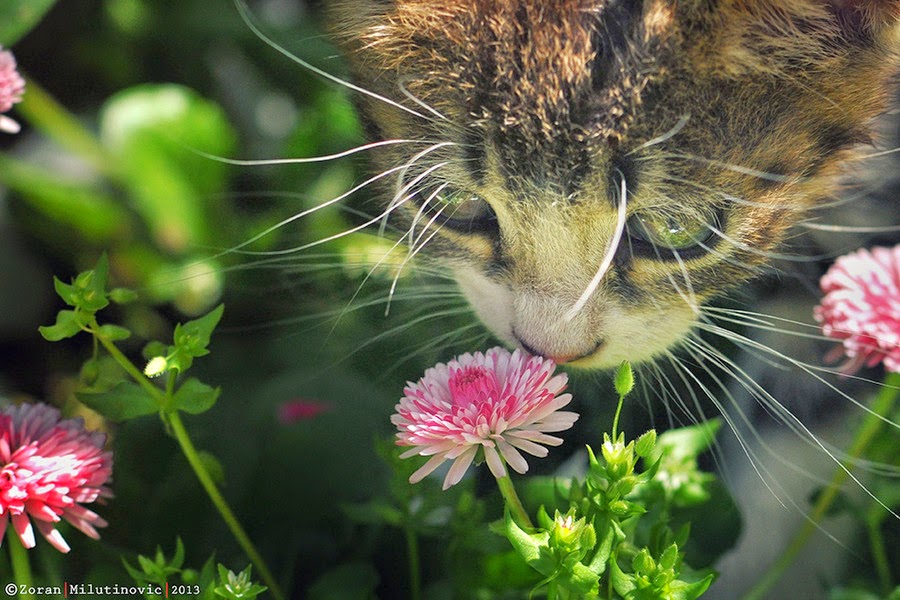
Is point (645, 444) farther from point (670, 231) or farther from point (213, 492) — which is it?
point (213, 492)

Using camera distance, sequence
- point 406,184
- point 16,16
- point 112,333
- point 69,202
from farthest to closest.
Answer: point 69,202 < point 16,16 < point 406,184 < point 112,333

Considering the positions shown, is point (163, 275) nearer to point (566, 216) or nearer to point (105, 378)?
point (105, 378)

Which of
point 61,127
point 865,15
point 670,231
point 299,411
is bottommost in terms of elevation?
point 299,411

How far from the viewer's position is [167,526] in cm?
96

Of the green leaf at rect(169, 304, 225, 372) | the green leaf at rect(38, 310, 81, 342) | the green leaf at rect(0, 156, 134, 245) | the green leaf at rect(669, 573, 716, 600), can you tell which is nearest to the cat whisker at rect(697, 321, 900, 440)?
the green leaf at rect(669, 573, 716, 600)

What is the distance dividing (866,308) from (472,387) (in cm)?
37

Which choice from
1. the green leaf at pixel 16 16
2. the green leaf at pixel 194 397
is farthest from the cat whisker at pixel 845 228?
the green leaf at pixel 16 16

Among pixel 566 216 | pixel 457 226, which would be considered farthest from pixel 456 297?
pixel 566 216

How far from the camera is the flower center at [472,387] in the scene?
0.69 m

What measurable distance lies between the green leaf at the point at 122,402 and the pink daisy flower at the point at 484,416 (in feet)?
0.70

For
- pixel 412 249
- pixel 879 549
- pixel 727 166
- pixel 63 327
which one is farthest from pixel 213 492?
pixel 879 549

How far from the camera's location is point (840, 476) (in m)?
0.91

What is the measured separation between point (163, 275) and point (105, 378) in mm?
494

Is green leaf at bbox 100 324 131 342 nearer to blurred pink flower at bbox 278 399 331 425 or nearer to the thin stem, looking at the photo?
the thin stem
